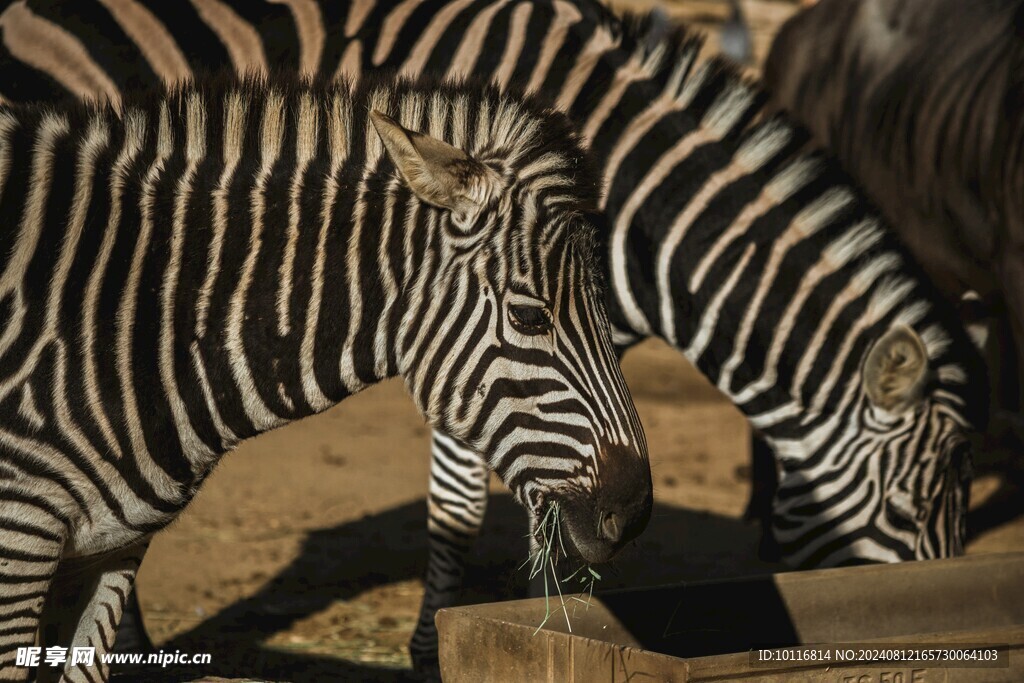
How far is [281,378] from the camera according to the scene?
3682mm

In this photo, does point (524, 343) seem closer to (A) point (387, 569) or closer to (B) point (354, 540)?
(A) point (387, 569)

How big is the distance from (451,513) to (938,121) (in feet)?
14.0

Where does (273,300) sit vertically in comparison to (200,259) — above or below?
below

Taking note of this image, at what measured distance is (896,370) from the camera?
16.5 feet

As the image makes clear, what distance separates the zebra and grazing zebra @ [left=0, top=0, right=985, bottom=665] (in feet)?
5.12

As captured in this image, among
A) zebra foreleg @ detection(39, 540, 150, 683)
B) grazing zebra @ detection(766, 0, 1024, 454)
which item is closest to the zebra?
zebra foreleg @ detection(39, 540, 150, 683)

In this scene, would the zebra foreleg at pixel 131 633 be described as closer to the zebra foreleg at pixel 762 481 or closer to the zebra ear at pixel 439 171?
the zebra ear at pixel 439 171

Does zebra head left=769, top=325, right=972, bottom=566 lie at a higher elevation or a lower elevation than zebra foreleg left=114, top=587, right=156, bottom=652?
higher

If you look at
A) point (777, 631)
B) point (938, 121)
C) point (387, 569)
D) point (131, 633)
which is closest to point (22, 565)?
point (131, 633)

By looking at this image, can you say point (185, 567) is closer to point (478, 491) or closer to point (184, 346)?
point (478, 491)

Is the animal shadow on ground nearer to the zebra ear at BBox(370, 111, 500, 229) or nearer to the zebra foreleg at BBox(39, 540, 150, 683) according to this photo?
the zebra foreleg at BBox(39, 540, 150, 683)

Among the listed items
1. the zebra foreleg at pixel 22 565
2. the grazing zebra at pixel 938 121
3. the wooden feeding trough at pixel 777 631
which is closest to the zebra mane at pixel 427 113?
the zebra foreleg at pixel 22 565

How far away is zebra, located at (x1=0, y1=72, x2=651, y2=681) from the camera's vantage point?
3.46m

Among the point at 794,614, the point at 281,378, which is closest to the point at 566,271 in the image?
the point at 281,378
